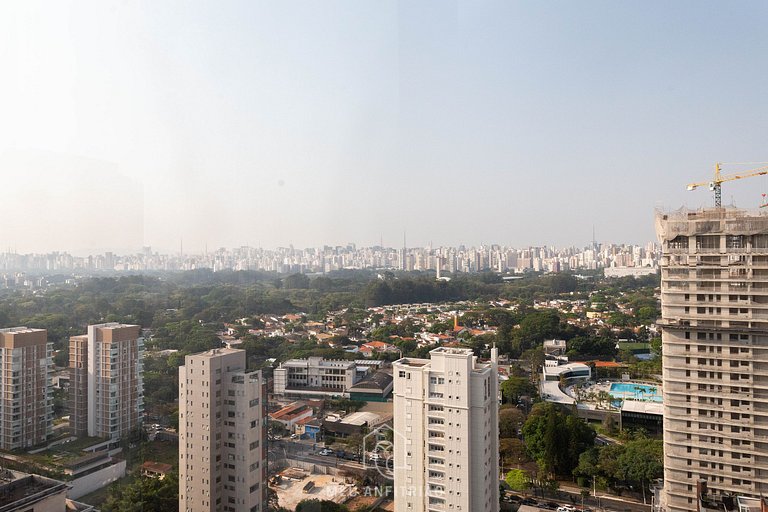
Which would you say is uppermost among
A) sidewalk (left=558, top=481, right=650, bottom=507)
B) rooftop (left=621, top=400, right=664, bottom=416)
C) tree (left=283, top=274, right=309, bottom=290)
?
tree (left=283, top=274, right=309, bottom=290)

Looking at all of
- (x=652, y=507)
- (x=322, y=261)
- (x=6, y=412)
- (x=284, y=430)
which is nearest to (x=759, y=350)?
(x=652, y=507)

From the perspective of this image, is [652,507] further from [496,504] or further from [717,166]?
[717,166]

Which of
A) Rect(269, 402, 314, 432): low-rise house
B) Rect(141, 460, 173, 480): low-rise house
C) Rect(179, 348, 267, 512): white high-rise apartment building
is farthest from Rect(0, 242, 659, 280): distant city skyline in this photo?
Rect(269, 402, 314, 432): low-rise house

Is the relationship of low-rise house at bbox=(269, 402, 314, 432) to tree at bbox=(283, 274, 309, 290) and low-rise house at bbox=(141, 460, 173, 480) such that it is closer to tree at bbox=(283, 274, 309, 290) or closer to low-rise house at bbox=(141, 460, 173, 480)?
low-rise house at bbox=(141, 460, 173, 480)

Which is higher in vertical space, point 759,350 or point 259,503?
point 759,350

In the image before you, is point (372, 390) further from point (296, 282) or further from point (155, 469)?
point (296, 282)

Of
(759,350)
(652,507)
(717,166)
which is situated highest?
(717,166)
